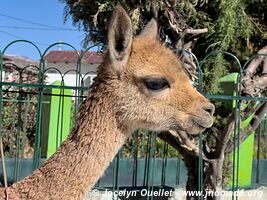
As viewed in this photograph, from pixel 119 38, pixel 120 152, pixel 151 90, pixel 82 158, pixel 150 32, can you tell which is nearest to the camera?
pixel 82 158

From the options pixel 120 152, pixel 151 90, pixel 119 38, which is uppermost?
pixel 119 38

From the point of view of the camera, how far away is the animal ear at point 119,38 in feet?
9.87

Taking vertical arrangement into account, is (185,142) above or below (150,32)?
below

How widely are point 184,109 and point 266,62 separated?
2334 mm

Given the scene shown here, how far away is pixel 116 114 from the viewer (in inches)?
125

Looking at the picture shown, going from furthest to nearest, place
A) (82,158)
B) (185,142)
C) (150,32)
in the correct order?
(185,142), (150,32), (82,158)

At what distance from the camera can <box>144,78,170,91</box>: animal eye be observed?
3195 mm

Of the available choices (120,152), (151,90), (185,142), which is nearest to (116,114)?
(151,90)

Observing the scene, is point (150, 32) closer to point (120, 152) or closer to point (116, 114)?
point (116, 114)

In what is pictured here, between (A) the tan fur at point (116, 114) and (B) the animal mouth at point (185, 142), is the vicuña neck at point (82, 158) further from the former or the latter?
(B) the animal mouth at point (185, 142)

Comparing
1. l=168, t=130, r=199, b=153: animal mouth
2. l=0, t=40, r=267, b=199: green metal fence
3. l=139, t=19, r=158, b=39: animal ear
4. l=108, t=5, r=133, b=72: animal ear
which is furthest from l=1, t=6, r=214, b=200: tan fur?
l=168, t=130, r=199, b=153: animal mouth

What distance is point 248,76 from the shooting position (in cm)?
516

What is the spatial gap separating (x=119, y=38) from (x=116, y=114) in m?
0.46

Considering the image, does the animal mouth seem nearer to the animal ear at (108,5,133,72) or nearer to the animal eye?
the animal eye
